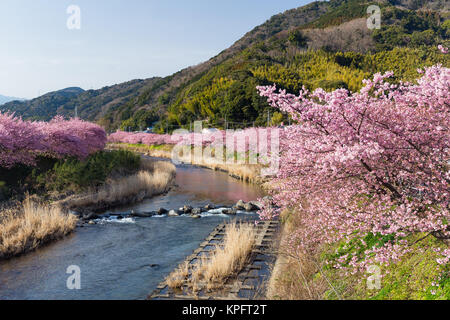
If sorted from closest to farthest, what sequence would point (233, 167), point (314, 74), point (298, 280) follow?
point (298, 280) < point (233, 167) < point (314, 74)

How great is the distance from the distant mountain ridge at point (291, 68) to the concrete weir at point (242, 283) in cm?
4517

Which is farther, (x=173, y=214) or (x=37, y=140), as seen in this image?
(x=37, y=140)

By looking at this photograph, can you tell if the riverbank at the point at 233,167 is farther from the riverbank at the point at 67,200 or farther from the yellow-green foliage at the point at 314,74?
the yellow-green foliage at the point at 314,74

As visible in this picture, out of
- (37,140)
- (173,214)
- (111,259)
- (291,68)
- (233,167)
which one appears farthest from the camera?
(291,68)

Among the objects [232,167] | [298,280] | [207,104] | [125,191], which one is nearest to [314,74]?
[207,104]

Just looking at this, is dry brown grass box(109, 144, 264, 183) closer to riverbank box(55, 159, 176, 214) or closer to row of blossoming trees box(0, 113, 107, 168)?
riverbank box(55, 159, 176, 214)

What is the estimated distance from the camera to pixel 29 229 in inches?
447

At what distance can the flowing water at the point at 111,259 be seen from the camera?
8.43m

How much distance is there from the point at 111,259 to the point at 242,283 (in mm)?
4663

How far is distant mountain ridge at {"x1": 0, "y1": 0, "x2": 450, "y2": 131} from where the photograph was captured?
2685 inches

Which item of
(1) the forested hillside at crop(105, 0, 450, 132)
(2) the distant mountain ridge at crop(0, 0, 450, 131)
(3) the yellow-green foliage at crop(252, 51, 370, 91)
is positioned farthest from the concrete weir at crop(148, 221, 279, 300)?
(3) the yellow-green foliage at crop(252, 51, 370, 91)

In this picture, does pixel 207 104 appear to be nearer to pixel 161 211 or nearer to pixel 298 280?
pixel 161 211

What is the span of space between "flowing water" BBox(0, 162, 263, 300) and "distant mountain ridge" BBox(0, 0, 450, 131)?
42968 mm
